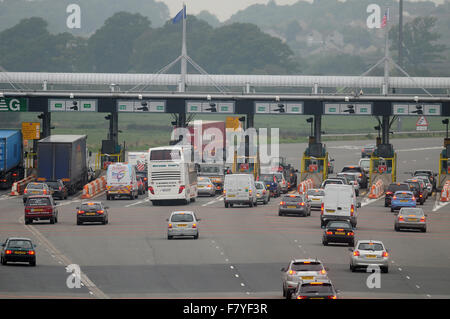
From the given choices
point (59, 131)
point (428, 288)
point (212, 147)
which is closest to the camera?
point (428, 288)

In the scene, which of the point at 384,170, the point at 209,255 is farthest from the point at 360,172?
the point at 209,255

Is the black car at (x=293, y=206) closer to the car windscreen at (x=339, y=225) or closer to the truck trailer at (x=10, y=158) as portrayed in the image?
the car windscreen at (x=339, y=225)

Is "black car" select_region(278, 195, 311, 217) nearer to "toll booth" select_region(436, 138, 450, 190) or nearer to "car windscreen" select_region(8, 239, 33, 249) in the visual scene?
"car windscreen" select_region(8, 239, 33, 249)

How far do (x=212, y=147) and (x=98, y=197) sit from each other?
25.7 metres

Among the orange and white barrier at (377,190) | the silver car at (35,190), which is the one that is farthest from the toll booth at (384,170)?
the silver car at (35,190)

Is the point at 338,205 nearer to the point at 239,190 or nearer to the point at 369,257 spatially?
the point at 239,190

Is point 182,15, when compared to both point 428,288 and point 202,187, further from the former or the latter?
point 428,288

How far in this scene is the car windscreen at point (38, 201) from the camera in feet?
177

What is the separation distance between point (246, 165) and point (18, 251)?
43840mm

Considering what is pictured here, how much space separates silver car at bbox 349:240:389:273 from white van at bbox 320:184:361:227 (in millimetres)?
15158

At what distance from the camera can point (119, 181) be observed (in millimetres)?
71188

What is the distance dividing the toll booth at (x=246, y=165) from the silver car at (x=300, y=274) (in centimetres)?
4975
